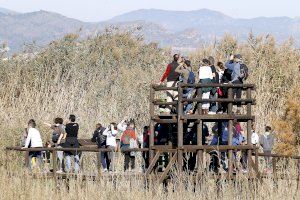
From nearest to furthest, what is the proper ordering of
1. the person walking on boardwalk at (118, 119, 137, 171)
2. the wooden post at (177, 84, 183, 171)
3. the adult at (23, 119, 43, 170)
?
the wooden post at (177, 84, 183, 171) → the adult at (23, 119, 43, 170) → the person walking on boardwalk at (118, 119, 137, 171)

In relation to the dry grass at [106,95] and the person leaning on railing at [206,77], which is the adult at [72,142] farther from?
the person leaning on railing at [206,77]

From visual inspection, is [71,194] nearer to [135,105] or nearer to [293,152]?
[293,152]

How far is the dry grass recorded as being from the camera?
17781 mm

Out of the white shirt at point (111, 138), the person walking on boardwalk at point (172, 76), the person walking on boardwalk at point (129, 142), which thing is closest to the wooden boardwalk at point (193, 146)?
the person walking on boardwalk at point (172, 76)

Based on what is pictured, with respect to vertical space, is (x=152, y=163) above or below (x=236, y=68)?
below

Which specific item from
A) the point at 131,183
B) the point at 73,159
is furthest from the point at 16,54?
the point at 131,183

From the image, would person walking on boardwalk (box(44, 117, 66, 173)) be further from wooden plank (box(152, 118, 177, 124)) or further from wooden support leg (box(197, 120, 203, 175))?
wooden support leg (box(197, 120, 203, 175))

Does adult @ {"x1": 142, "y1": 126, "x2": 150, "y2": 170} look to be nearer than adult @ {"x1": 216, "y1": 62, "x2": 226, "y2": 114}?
No

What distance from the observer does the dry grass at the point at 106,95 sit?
58.3 ft

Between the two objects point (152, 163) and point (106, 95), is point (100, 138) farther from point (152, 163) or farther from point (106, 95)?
point (106, 95)

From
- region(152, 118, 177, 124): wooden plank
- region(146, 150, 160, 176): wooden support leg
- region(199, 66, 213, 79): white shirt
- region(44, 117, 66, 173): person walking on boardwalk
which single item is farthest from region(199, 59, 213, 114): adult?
region(44, 117, 66, 173): person walking on boardwalk

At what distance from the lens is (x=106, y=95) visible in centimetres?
3712

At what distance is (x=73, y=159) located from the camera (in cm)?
2067

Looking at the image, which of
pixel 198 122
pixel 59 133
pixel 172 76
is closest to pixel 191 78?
pixel 172 76
